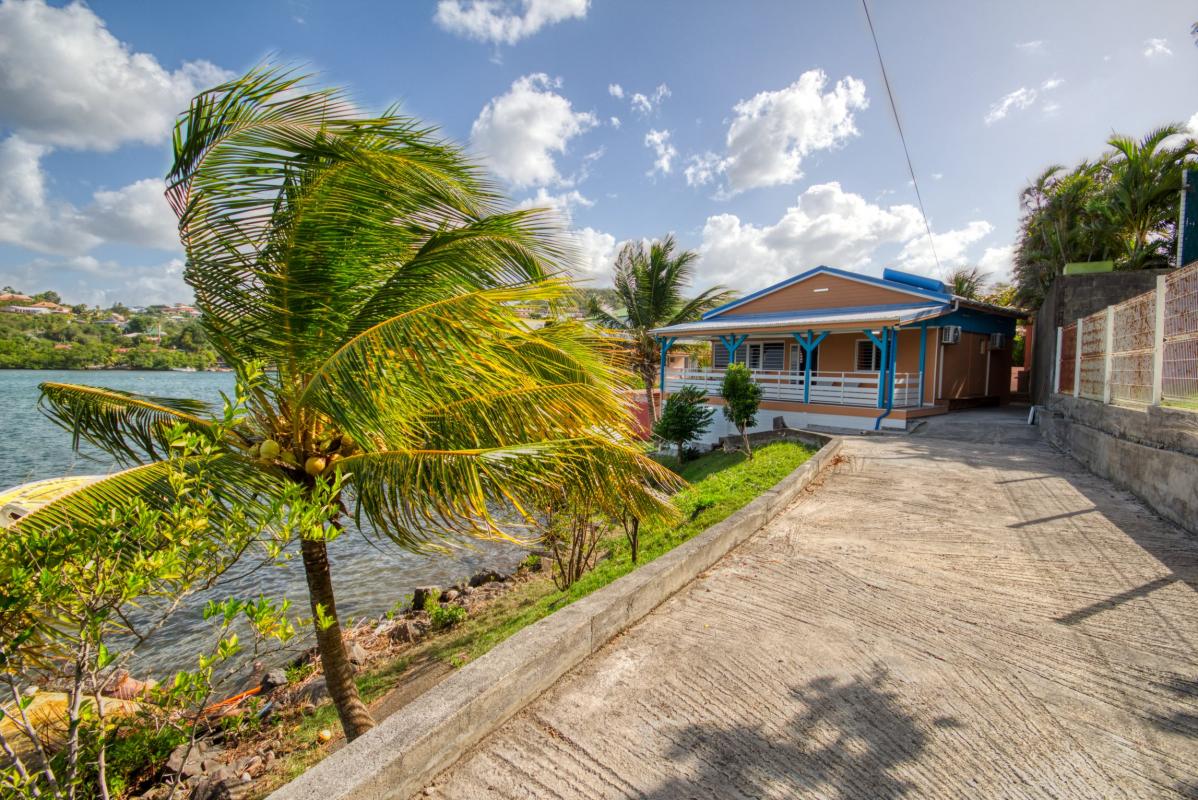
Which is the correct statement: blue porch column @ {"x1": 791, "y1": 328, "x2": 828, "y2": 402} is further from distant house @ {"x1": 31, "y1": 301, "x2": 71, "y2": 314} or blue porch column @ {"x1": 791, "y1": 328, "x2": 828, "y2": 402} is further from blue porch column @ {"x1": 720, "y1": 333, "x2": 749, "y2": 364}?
distant house @ {"x1": 31, "y1": 301, "x2": 71, "y2": 314}

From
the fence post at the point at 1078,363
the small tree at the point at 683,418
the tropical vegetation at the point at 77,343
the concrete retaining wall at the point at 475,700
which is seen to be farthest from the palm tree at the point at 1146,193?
the tropical vegetation at the point at 77,343

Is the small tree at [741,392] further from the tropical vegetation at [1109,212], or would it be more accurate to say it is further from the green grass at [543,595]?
the tropical vegetation at [1109,212]

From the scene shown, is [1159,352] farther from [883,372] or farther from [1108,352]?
[883,372]

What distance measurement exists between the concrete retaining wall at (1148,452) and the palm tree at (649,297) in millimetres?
13575

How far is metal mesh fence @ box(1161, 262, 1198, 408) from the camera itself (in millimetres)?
5137

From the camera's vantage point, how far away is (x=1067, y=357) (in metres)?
10.7

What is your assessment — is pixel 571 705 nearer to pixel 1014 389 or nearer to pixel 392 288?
pixel 392 288

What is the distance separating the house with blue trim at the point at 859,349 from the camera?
46.9 feet

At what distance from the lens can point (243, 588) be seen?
9.33 metres

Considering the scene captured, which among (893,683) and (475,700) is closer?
(475,700)

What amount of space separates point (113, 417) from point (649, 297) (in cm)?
1862

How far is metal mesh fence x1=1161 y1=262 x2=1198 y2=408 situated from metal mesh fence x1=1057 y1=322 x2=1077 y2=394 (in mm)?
5073

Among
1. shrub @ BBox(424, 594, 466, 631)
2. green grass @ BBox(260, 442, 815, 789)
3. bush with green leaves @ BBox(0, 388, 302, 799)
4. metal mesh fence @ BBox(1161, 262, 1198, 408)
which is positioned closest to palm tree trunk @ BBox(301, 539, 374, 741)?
green grass @ BBox(260, 442, 815, 789)

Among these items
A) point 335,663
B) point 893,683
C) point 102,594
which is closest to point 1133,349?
point 893,683
